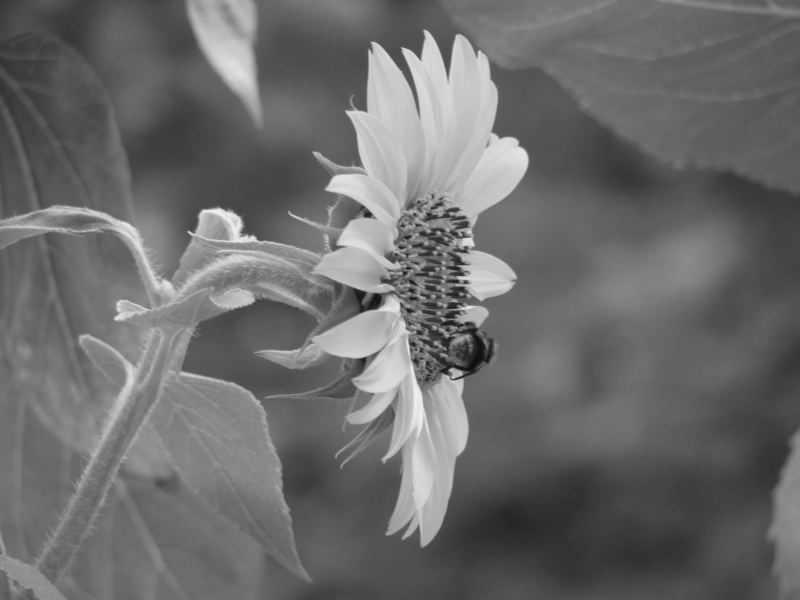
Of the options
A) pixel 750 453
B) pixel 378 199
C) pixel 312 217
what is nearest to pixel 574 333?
pixel 750 453

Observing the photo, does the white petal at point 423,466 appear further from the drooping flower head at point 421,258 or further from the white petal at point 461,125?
the white petal at point 461,125

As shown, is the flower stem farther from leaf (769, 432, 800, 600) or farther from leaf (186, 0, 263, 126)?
leaf (769, 432, 800, 600)

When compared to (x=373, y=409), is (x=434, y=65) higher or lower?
higher

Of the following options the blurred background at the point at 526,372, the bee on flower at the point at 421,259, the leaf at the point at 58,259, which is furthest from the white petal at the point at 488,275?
the blurred background at the point at 526,372

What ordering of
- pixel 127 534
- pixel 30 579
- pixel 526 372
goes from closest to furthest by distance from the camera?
pixel 30 579 → pixel 127 534 → pixel 526 372

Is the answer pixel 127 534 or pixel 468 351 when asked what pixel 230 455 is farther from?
pixel 127 534

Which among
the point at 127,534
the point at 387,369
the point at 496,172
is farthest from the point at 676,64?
the point at 127,534

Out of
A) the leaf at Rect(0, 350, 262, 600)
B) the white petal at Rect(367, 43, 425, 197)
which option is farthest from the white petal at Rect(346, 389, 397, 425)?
the leaf at Rect(0, 350, 262, 600)
